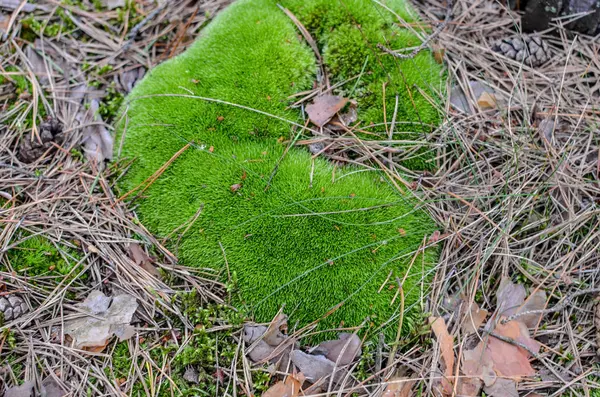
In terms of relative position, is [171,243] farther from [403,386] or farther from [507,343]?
[507,343]

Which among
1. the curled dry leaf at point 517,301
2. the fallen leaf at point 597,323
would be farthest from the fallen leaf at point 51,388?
the fallen leaf at point 597,323

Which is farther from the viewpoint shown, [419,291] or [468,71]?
[468,71]

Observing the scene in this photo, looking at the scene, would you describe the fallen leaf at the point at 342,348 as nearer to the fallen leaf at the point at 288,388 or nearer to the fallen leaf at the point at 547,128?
the fallen leaf at the point at 288,388

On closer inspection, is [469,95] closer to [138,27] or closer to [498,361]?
[498,361]

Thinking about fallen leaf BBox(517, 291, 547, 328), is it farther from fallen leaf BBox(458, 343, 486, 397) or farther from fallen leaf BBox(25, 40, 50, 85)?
fallen leaf BBox(25, 40, 50, 85)

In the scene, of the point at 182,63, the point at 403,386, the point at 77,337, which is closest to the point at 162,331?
the point at 77,337

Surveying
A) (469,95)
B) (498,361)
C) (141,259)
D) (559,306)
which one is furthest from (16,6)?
(559,306)
